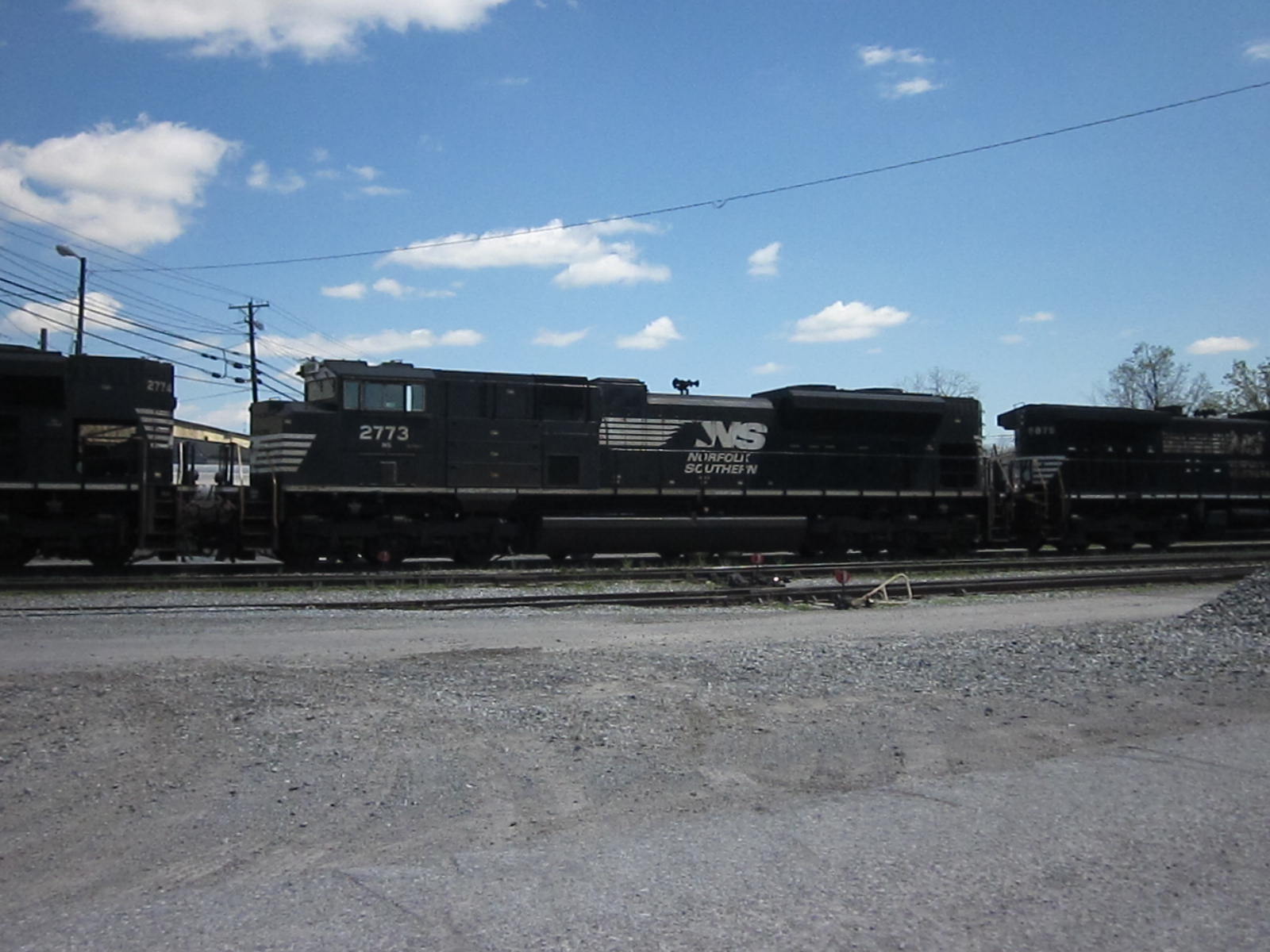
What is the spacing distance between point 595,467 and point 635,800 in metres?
14.3

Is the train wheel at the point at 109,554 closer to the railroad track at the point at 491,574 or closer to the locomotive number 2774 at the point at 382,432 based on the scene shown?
the railroad track at the point at 491,574

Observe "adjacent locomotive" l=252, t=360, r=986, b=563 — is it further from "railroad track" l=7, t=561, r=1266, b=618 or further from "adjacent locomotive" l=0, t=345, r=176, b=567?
"railroad track" l=7, t=561, r=1266, b=618

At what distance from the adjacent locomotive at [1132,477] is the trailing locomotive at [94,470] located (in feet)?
56.0

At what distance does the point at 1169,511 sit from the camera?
2528cm

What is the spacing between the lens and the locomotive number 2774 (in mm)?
17984

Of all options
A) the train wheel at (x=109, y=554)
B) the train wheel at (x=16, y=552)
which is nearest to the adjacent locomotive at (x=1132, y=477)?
the train wheel at (x=109, y=554)

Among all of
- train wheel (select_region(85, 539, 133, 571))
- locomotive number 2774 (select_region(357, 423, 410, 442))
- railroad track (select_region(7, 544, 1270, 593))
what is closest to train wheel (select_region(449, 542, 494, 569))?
railroad track (select_region(7, 544, 1270, 593))

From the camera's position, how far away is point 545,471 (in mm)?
19031

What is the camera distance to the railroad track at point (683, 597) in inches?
517

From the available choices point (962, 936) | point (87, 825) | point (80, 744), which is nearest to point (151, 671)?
point (80, 744)

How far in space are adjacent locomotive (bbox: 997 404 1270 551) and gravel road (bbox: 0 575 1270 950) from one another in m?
14.7

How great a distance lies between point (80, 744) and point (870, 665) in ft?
19.2

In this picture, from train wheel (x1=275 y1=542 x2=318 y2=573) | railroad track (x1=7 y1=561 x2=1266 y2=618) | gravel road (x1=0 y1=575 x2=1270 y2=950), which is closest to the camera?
gravel road (x1=0 y1=575 x2=1270 y2=950)

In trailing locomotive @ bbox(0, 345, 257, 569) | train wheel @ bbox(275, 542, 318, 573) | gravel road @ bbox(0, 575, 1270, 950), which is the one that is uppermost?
trailing locomotive @ bbox(0, 345, 257, 569)
